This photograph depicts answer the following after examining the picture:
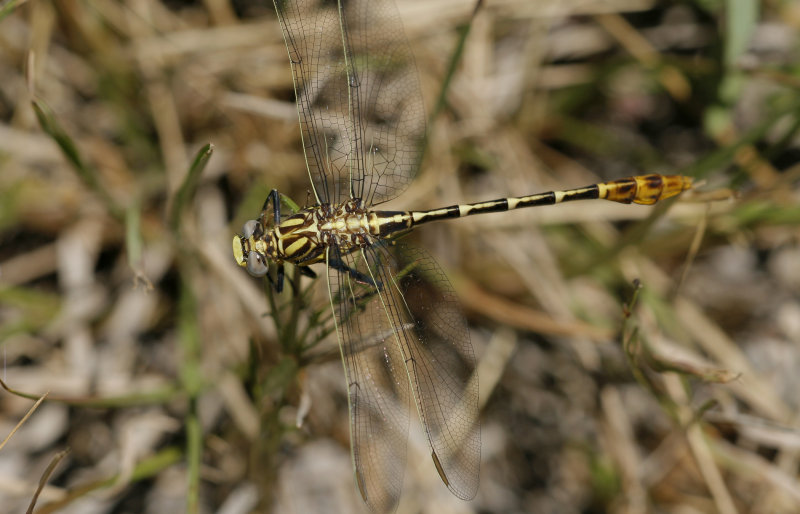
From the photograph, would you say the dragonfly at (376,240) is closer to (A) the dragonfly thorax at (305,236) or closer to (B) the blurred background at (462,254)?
(A) the dragonfly thorax at (305,236)

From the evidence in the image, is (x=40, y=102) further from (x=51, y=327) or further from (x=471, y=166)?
(x=471, y=166)

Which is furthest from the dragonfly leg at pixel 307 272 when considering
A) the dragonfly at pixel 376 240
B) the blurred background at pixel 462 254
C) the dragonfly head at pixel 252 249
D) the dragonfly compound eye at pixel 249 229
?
the blurred background at pixel 462 254

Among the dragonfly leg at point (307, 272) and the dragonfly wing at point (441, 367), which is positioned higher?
the dragonfly leg at point (307, 272)

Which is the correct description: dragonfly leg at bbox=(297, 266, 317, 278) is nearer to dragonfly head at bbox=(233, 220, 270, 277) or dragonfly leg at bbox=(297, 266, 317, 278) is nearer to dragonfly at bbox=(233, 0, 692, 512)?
dragonfly at bbox=(233, 0, 692, 512)

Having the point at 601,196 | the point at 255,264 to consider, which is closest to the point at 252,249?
the point at 255,264

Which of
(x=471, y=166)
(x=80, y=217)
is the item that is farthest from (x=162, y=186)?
(x=471, y=166)
